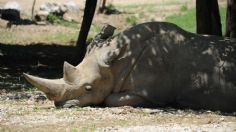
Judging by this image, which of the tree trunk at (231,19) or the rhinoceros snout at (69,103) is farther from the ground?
the tree trunk at (231,19)

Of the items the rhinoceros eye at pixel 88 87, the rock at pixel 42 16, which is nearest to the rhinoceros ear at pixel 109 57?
the rhinoceros eye at pixel 88 87

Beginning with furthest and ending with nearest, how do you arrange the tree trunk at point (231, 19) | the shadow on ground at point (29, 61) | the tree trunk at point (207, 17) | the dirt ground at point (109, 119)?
the shadow on ground at point (29, 61)
the tree trunk at point (231, 19)
the tree trunk at point (207, 17)
the dirt ground at point (109, 119)

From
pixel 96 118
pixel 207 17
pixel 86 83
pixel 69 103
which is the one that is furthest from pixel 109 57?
pixel 207 17

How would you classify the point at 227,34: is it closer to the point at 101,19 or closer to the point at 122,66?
the point at 122,66

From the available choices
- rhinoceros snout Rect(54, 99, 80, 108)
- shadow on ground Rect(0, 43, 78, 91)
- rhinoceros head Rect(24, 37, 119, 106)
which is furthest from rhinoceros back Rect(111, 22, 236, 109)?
shadow on ground Rect(0, 43, 78, 91)

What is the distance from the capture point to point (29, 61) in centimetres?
2172

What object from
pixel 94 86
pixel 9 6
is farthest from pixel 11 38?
pixel 94 86

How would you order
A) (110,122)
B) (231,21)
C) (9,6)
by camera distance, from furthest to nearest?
(9,6)
(231,21)
(110,122)

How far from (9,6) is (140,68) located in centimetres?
2230

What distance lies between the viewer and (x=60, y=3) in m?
36.6

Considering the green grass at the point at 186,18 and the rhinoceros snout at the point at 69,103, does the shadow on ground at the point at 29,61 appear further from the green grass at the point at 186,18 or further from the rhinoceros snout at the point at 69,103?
the green grass at the point at 186,18

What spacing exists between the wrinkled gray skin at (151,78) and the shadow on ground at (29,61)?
12.4 feet

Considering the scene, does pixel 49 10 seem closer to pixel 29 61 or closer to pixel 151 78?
pixel 29 61

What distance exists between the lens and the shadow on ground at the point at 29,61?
696 inches
